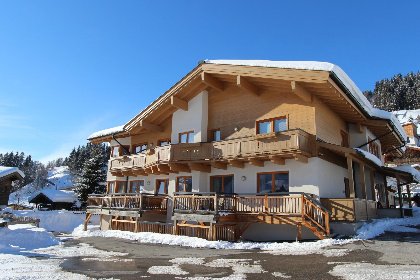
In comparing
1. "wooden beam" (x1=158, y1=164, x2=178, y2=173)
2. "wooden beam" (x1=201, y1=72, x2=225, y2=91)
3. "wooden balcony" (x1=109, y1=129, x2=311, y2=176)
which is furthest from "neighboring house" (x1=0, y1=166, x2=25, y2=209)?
"wooden beam" (x1=201, y1=72, x2=225, y2=91)

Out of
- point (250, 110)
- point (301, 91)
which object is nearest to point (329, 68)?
point (301, 91)

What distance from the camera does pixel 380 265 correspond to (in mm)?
→ 7895

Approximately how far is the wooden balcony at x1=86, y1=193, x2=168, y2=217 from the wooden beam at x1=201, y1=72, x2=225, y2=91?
7841 millimetres

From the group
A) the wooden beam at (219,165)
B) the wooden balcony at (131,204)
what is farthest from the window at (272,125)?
the wooden balcony at (131,204)

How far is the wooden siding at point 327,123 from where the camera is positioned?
16.1m

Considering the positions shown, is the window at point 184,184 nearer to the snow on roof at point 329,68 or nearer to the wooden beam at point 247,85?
the wooden beam at point 247,85

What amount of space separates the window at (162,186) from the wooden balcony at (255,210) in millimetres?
5244

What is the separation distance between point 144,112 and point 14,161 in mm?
128597

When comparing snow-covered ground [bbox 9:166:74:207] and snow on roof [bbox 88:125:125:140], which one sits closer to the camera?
snow on roof [bbox 88:125:125:140]

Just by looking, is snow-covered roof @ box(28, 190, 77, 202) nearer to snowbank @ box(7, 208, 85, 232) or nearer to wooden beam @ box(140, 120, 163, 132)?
snowbank @ box(7, 208, 85, 232)

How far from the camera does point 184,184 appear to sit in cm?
2017

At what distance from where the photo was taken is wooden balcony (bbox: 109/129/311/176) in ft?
49.0

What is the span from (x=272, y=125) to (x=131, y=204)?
10288 mm

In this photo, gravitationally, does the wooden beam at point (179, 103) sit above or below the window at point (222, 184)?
above
